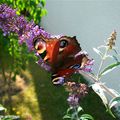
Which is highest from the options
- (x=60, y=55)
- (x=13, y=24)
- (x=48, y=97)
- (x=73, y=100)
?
(x=48, y=97)

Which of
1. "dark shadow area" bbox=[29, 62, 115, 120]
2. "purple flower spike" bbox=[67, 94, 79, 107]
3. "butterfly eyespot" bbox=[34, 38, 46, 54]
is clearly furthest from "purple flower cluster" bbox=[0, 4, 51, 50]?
"dark shadow area" bbox=[29, 62, 115, 120]

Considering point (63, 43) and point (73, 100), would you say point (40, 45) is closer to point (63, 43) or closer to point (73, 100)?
point (63, 43)

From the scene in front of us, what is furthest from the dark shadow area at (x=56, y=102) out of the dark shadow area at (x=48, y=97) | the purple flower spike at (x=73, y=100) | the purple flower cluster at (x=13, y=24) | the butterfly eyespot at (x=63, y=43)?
the butterfly eyespot at (x=63, y=43)

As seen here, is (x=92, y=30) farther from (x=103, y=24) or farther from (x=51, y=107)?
(x=51, y=107)

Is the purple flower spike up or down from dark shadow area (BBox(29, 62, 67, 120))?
down

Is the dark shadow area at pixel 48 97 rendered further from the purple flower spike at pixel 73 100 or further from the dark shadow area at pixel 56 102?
the purple flower spike at pixel 73 100

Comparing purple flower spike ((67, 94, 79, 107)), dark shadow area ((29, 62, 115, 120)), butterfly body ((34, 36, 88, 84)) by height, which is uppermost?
dark shadow area ((29, 62, 115, 120))

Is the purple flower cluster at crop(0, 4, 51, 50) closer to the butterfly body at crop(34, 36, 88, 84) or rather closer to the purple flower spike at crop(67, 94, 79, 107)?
the butterfly body at crop(34, 36, 88, 84)

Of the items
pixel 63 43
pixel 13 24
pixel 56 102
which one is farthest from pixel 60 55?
pixel 56 102
